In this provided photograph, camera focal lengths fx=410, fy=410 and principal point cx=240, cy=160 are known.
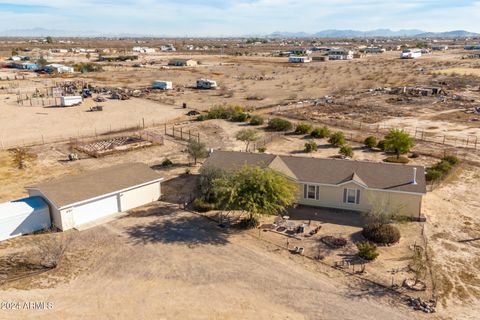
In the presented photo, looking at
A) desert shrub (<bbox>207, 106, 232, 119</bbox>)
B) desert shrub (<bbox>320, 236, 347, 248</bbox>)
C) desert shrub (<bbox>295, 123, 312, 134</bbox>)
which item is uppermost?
desert shrub (<bbox>207, 106, 232, 119</bbox>)

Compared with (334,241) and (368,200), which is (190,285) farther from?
(368,200)

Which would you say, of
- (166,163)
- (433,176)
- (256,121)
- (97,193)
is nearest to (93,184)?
(97,193)

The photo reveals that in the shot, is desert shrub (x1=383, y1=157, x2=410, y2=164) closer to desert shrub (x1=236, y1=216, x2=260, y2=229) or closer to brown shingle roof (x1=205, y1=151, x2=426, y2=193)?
brown shingle roof (x1=205, y1=151, x2=426, y2=193)

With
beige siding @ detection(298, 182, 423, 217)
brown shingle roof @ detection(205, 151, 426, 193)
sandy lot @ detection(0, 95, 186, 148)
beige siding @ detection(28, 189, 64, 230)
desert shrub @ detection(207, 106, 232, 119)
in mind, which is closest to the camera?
beige siding @ detection(28, 189, 64, 230)

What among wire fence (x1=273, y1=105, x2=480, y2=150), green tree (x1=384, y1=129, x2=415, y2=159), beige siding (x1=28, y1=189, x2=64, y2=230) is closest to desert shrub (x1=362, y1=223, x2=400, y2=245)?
green tree (x1=384, y1=129, x2=415, y2=159)

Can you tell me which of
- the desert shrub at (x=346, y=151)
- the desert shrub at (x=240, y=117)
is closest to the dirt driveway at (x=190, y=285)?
the desert shrub at (x=346, y=151)

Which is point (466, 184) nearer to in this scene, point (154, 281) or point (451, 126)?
point (451, 126)
